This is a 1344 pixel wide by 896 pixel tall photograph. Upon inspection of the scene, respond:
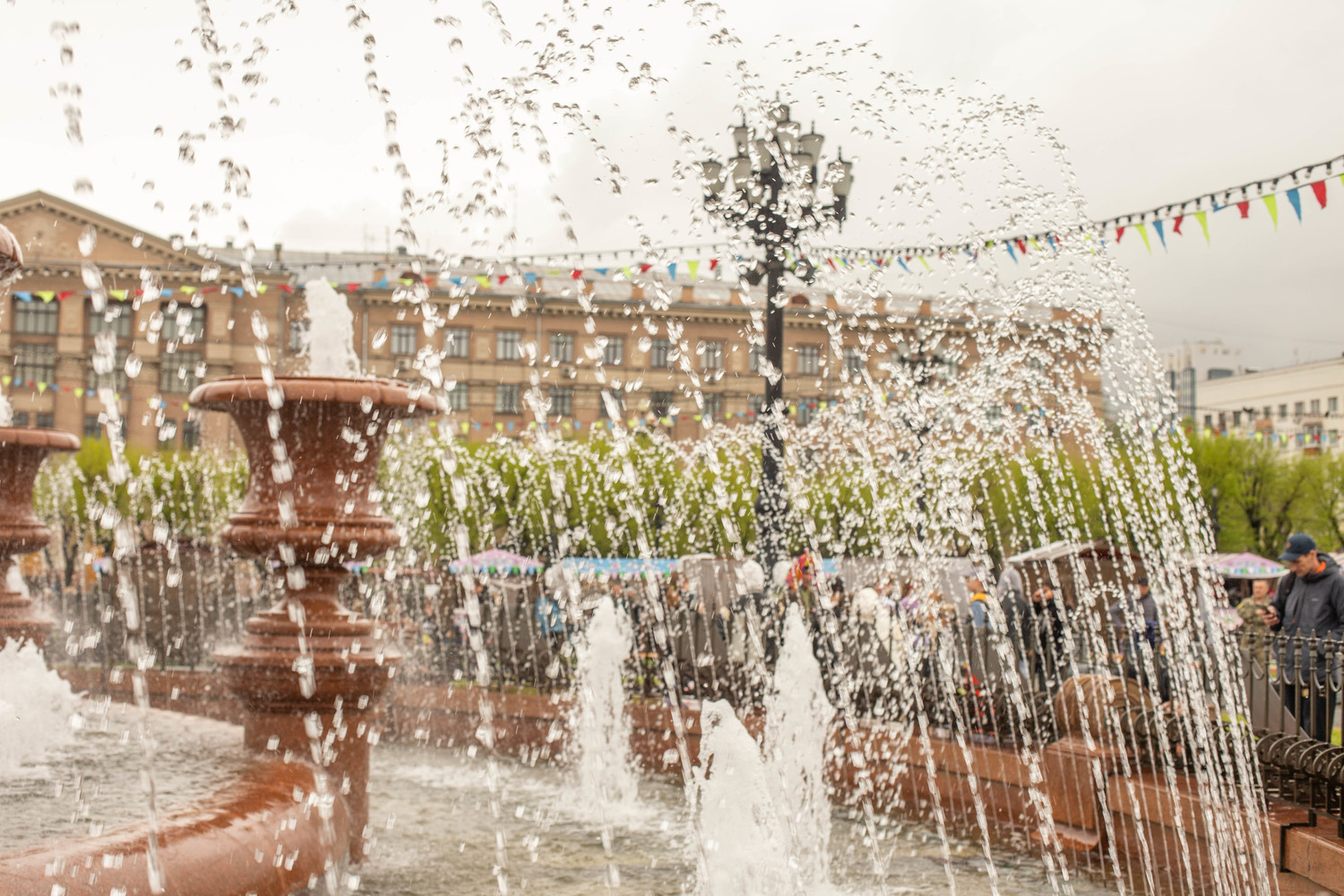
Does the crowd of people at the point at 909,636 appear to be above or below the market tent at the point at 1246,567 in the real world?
above

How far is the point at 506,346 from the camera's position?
156 ft

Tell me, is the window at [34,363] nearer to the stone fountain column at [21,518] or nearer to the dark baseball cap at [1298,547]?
the stone fountain column at [21,518]

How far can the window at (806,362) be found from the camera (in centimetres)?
3230

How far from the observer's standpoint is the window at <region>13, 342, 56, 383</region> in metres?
43.6

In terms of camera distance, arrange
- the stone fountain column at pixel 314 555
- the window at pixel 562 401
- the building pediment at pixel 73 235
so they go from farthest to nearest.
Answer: the window at pixel 562 401 → the building pediment at pixel 73 235 → the stone fountain column at pixel 314 555

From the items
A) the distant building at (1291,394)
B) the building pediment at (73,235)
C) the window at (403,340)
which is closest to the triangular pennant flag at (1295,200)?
the building pediment at (73,235)

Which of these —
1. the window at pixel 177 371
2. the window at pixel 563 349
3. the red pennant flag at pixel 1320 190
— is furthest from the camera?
the window at pixel 563 349

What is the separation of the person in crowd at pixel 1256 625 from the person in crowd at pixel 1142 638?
20.1 inches

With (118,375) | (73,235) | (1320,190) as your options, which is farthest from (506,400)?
(1320,190)

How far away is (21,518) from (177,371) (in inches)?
→ 1767

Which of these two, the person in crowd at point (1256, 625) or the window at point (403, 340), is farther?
the window at point (403, 340)

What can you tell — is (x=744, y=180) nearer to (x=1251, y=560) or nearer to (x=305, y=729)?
(x=305, y=729)

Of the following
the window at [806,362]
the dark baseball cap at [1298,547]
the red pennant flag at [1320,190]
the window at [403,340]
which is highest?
the window at [403,340]

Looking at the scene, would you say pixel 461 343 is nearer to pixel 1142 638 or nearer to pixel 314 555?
pixel 1142 638
